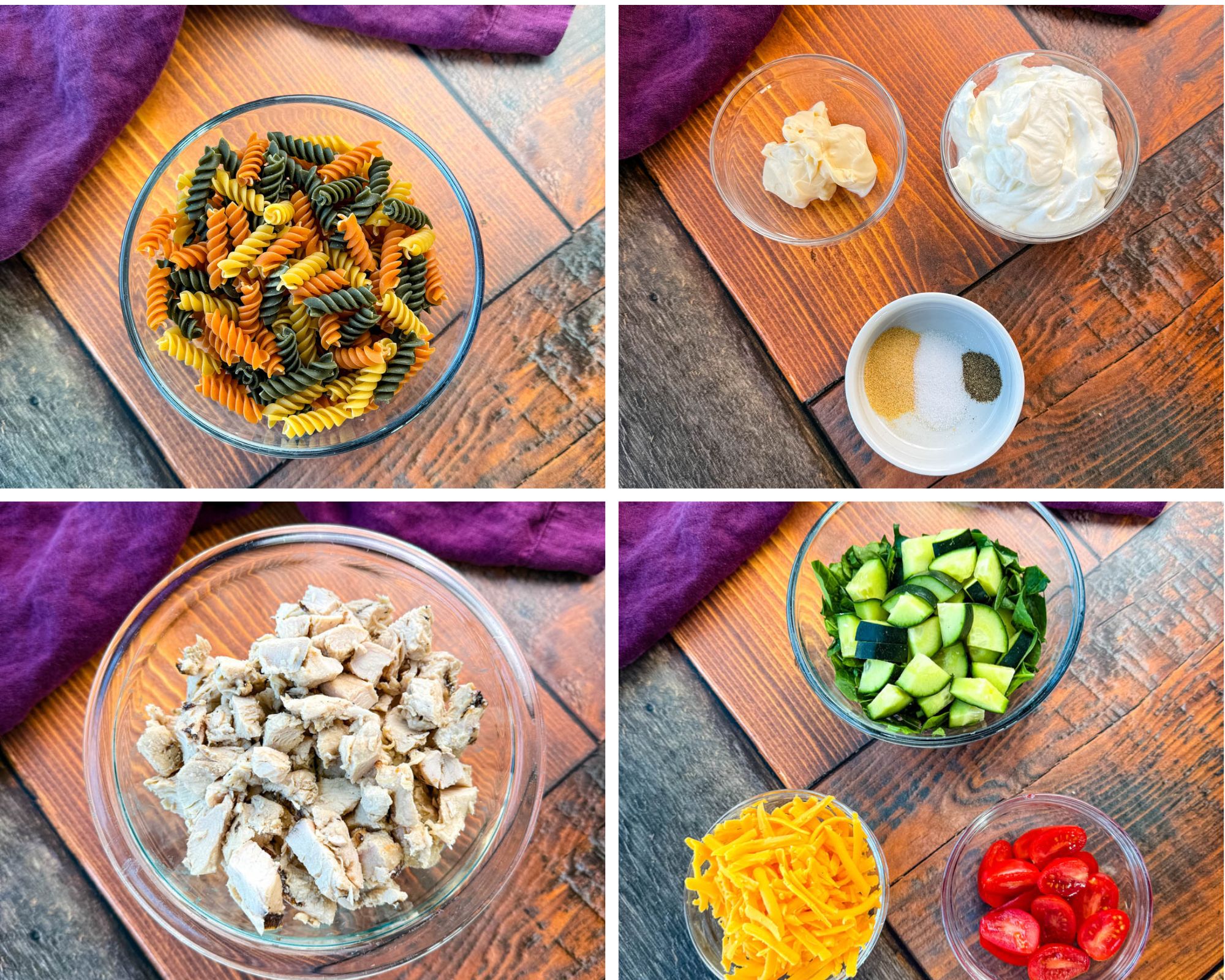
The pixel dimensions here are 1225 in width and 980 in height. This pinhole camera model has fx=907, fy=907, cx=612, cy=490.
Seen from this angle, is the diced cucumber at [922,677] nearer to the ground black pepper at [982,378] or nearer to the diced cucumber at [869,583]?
the diced cucumber at [869,583]

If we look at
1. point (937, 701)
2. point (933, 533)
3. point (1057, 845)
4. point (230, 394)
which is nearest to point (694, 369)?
point (933, 533)

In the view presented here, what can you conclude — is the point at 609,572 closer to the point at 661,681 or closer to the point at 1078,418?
the point at 661,681

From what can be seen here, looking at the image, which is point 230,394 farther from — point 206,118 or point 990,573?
point 990,573

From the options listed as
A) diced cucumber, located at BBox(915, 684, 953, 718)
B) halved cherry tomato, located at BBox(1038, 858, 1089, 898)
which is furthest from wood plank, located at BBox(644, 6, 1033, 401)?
halved cherry tomato, located at BBox(1038, 858, 1089, 898)

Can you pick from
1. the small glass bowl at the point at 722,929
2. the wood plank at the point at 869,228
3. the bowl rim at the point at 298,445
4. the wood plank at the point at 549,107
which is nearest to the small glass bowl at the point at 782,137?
the wood plank at the point at 869,228

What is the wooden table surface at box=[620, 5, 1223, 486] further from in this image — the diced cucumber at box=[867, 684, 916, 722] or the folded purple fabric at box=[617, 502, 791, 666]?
the diced cucumber at box=[867, 684, 916, 722]

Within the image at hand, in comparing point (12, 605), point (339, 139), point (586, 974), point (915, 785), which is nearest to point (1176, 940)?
point (915, 785)
